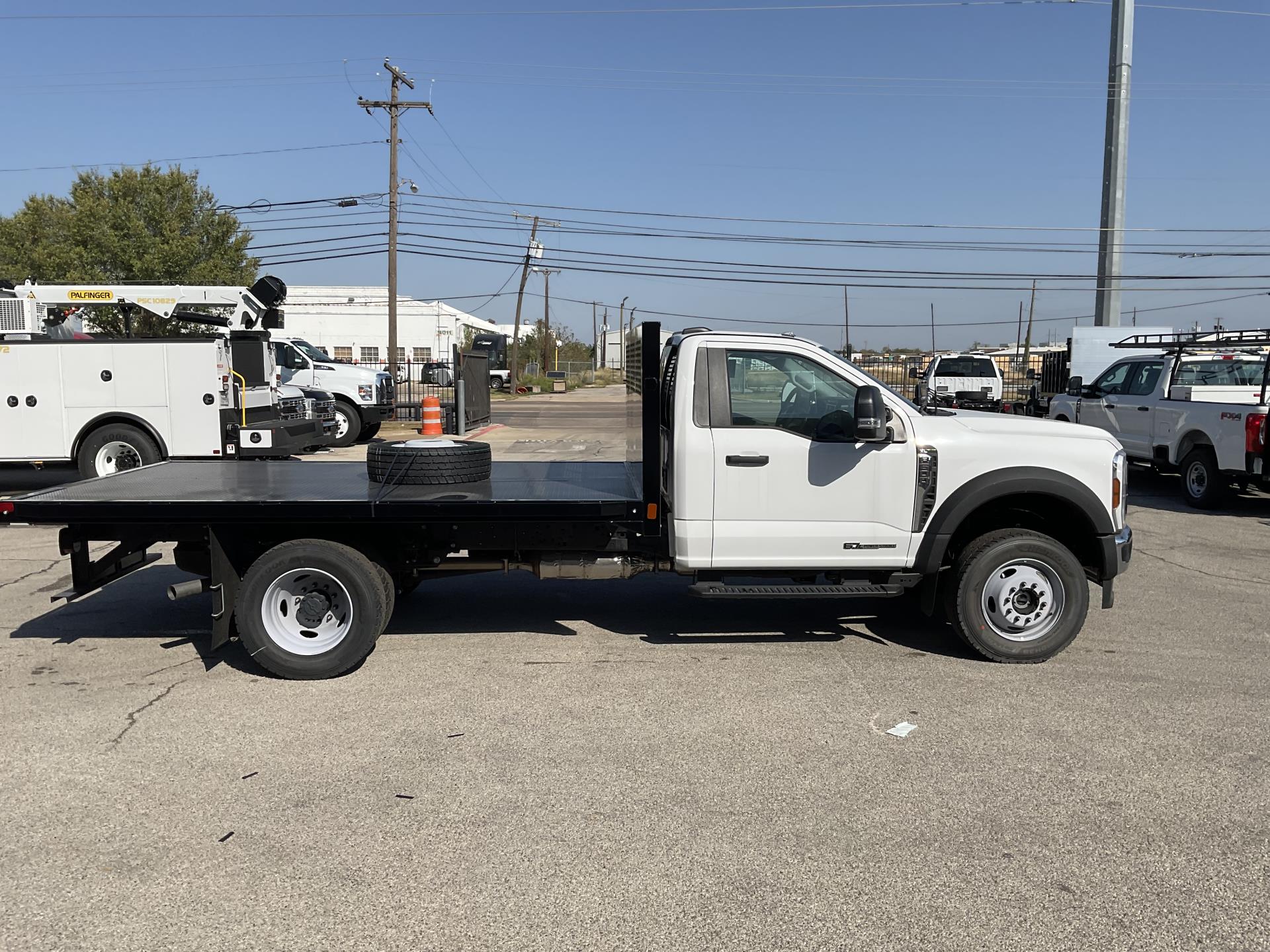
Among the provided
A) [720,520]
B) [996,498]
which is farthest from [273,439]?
[996,498]

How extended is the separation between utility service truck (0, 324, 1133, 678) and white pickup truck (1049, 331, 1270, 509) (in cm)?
678

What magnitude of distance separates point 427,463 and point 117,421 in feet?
28.4

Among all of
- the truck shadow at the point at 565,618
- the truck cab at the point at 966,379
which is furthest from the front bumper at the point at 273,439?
the truck cab at the point at 966,379

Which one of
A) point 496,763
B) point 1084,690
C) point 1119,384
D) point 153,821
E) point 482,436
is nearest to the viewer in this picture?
point 153,821

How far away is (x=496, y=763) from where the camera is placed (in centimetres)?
460

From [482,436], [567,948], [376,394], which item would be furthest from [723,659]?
[482,436]

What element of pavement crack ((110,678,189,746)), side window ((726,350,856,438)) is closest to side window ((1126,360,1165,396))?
side window ((726,350,856,438))

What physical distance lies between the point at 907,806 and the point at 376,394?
17727 millimetres

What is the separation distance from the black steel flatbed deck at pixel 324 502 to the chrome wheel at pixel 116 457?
22.7 feet

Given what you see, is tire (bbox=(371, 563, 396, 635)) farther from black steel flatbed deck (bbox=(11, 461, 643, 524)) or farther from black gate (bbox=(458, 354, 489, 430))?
black gate (bbox=(458, 354, 489, 430))

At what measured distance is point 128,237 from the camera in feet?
105

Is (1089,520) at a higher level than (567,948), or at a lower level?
higher

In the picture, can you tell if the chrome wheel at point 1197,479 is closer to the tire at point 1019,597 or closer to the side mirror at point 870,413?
the tire at point 1019,597

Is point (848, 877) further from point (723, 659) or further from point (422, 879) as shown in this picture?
point (723, 659)
